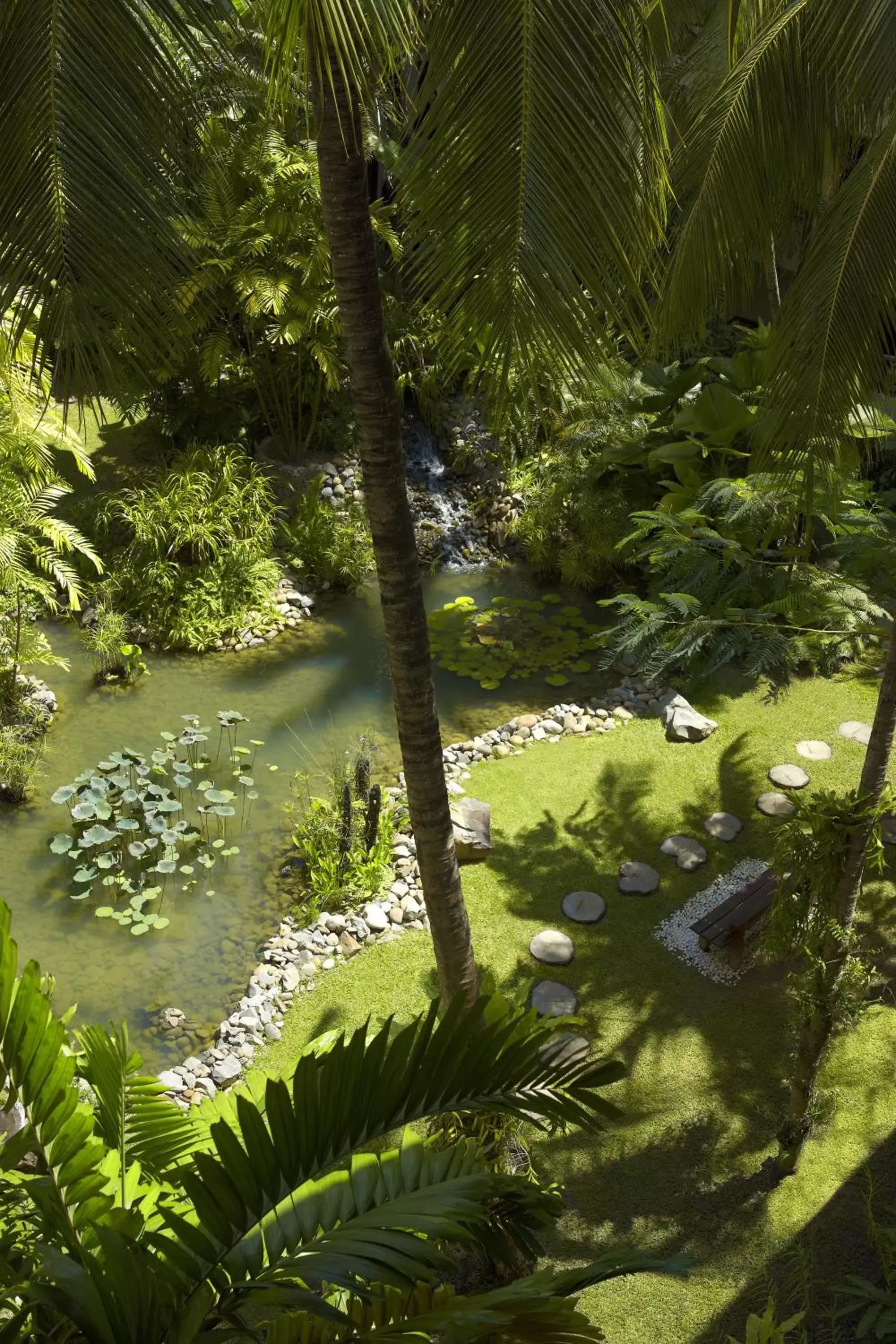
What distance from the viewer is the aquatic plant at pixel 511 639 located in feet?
26.0

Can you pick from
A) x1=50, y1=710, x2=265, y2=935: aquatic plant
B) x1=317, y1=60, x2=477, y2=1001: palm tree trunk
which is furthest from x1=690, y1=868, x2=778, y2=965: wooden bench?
x1=50, y1=710, x2=265, y2=935: aquatic plant

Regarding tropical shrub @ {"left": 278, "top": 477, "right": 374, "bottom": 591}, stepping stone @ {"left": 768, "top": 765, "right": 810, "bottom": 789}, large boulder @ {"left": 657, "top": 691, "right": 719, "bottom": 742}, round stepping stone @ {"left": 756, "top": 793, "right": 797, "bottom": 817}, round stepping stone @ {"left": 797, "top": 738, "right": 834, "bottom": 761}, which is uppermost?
tropical shrub @ {"left": 278, "top": 477, "right": 374, "bottom": 591}

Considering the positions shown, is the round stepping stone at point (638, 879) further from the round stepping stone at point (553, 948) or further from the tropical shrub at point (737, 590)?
the tropical shrub at point (737, 590)

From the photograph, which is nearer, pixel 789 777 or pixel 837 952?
pixel 837 952

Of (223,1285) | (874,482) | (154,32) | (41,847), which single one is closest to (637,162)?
(154,32)

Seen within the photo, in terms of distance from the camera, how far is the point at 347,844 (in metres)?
5.84

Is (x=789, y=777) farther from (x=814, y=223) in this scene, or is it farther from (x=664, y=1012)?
(x=814, y=223)

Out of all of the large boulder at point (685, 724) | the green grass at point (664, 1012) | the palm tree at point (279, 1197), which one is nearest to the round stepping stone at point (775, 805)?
the green grass at point (664, 1012)

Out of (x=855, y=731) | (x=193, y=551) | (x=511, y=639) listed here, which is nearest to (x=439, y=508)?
(x=511, y=639)

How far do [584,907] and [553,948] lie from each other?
13.6 inches

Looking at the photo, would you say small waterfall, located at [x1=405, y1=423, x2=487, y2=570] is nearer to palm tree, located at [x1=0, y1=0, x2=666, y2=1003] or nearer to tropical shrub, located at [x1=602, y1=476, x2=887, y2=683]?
tropical shrub, located at [x1=602, y1=476, x2=887, y2=683]

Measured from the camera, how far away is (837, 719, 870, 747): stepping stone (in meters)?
6.61

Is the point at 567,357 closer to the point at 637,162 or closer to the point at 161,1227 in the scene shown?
the point at 637,162

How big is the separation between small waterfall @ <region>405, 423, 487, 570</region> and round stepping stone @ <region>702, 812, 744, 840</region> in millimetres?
4178
